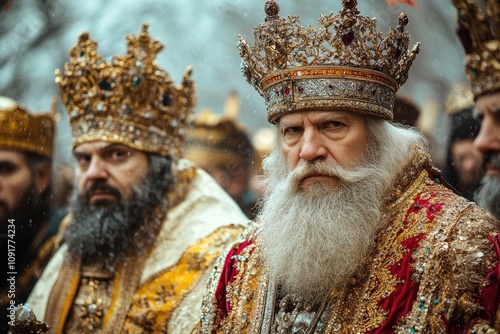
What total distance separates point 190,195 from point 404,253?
8.65 feet

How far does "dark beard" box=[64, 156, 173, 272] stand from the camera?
5.75 meters

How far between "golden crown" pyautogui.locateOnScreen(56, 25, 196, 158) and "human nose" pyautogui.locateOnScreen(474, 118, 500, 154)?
2419 millimetres

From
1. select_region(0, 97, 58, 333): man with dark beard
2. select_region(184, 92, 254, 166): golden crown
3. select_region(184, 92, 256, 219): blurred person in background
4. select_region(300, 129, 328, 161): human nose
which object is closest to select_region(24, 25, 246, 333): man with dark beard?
select_region(0, 97, 58, 333): man with dark beard

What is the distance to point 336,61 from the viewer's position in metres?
4.00

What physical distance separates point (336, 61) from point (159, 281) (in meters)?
2.20

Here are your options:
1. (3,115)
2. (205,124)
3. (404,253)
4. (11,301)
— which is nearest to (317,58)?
(404,253)

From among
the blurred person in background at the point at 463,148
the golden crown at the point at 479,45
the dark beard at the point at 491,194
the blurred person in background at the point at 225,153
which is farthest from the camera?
the blurred person in background at the point at 225,153

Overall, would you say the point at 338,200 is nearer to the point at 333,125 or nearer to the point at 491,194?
the point at 333,125

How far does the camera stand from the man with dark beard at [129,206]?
5.48m

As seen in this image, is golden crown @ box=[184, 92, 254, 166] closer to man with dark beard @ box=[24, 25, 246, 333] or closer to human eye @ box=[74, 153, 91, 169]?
man with dark beard @ box=[24, 25, 246, 333]

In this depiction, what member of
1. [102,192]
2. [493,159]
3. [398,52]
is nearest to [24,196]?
[102,192]

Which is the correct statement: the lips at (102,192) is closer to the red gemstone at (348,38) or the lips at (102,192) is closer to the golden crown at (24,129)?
the golden crown at (24,129)

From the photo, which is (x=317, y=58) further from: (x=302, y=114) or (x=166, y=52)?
(x=166, y=52)

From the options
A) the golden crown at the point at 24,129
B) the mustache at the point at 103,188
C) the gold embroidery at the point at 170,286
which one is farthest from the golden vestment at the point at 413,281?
the golden crown at the point at 24,129
